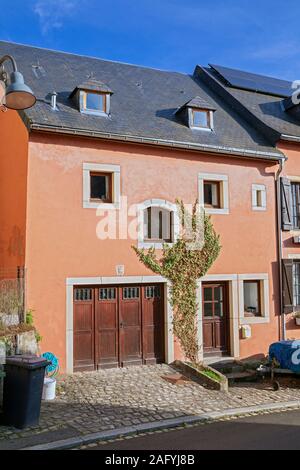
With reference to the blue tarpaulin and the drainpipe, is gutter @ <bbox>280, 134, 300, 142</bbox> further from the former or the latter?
the blue tarpaulin

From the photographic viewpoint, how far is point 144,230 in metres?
11.5

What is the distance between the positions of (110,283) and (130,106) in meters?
5.16

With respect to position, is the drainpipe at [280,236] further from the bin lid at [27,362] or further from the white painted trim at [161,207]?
the bin lid at [27,362]

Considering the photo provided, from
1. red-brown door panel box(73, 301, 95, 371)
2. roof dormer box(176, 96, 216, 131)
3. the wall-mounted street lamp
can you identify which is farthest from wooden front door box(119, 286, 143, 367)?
the wall-mounted street lamp

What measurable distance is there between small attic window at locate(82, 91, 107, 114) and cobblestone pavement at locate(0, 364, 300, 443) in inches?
255

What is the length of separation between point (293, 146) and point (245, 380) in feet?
22.6

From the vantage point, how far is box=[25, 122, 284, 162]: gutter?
33.6ft

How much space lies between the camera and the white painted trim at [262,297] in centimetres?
1219

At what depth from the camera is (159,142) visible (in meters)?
11.4

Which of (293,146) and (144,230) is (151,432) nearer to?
(144,230)

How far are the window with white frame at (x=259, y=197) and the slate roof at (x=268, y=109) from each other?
1570mm

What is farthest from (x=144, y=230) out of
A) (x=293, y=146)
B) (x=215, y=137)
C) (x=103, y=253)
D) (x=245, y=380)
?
(x=293, y=146)

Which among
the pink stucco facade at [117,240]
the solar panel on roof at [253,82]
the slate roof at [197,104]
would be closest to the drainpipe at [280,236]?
the pink stucco facade at [117,240]
